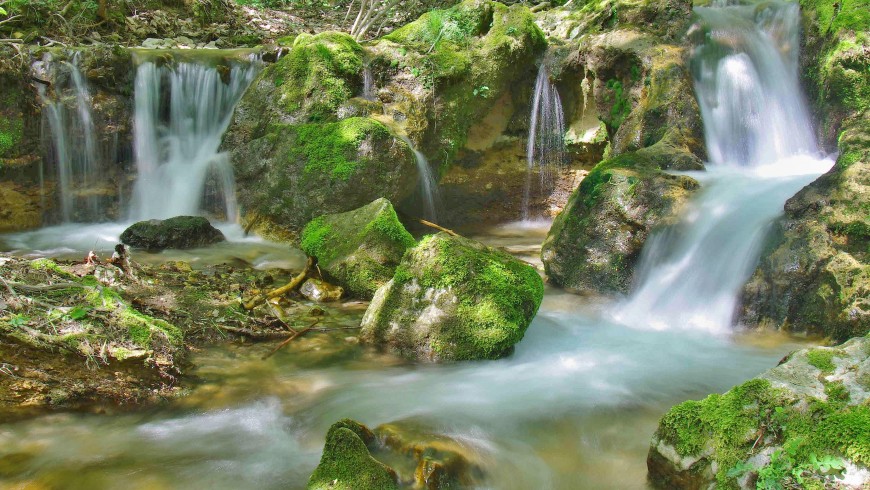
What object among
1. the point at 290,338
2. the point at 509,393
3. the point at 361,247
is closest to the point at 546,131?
the point at 361,247

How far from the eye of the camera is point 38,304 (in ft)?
13.1

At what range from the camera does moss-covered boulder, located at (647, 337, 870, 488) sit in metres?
2.52

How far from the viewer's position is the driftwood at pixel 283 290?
570 centimetres

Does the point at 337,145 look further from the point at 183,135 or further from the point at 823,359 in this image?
the point at 823,359

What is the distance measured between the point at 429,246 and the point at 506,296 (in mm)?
762

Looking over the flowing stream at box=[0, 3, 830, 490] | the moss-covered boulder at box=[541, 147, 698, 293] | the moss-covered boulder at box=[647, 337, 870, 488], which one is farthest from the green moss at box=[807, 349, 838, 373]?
the moss-covered boulder at box=[541, 147, 698, 293]

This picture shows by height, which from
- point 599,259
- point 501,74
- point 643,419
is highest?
point 501,74

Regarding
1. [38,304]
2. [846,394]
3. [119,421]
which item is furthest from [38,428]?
[846,394]

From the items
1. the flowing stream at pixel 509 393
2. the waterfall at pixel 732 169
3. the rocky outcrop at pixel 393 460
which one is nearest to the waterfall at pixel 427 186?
the flowing stream at pixel 509 393

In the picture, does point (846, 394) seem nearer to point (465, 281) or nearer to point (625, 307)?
point (465, 281)

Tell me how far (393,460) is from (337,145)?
18.1 ft

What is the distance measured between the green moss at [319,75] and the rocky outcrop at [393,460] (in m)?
6.16

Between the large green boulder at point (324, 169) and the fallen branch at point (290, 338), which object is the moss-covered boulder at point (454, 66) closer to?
the large green boulder at point (324, 169)

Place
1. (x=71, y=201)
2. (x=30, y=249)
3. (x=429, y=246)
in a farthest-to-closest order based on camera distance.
A: (x=71, y=201), (x=30, y=249), (x=429, y=246)
